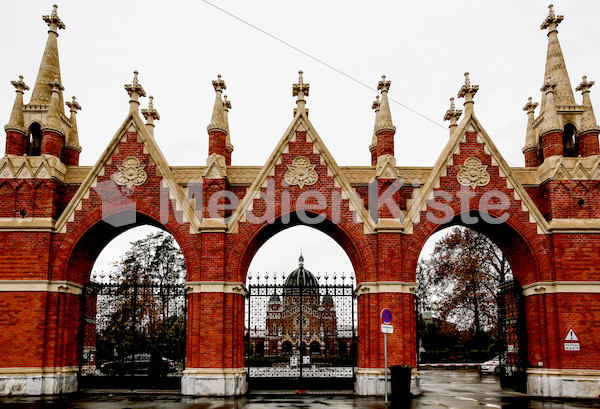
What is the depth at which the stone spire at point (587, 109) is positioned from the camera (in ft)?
60.3

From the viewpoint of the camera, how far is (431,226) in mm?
17734

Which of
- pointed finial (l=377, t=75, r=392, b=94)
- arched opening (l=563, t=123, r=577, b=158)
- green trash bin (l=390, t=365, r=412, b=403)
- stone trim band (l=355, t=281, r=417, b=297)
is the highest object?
pointed finial (l=377, t=75, r=392, b=94)

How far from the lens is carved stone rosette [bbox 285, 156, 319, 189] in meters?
17.9

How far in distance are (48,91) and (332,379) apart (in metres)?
13.8

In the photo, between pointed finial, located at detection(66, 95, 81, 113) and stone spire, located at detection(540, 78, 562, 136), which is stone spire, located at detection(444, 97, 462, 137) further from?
pointed finial, located at detection(66, 95, 81, 113)

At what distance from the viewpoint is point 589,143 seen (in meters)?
18.2

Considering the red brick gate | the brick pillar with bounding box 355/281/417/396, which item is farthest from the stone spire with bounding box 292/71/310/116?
the brick pillar with bounding box 355/281/417/396

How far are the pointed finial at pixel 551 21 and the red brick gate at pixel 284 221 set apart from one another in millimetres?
2638

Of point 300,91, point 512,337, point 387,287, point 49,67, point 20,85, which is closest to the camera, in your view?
point 387,287

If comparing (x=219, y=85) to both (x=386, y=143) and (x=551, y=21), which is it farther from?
(x=551, y=21)

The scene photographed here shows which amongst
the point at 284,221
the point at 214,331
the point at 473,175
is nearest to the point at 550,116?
the point at 473,175

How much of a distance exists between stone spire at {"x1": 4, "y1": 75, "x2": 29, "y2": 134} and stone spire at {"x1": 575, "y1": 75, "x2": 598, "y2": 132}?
18.7 meters

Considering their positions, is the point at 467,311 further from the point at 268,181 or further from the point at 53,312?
the point at 53,312

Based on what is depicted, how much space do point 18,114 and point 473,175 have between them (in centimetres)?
1519
